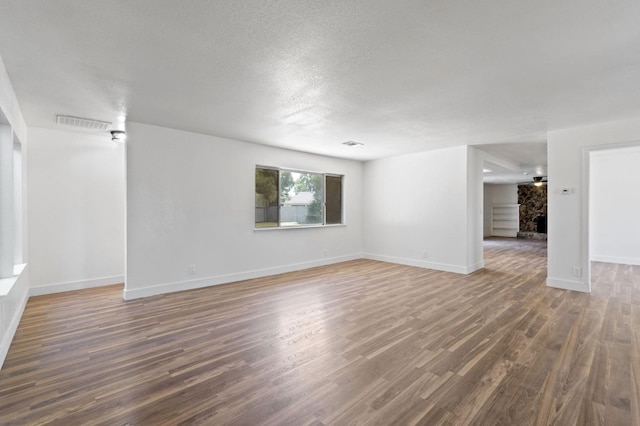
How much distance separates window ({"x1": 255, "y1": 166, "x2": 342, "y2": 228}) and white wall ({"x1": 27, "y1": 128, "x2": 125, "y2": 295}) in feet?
7.96

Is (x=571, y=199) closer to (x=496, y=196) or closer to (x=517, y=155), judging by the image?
(x=517, y=155)

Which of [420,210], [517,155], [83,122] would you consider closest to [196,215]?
[83,122]

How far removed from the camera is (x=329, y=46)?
214 cm

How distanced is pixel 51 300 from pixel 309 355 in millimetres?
4018

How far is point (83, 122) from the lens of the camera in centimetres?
402

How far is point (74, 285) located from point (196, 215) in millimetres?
2212

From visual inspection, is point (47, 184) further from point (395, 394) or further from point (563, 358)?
point (563, 358)

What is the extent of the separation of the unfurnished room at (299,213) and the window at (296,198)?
0.06 metres

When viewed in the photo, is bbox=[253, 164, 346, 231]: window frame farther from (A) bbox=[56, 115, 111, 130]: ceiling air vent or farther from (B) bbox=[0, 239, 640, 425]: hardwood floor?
(A) bbox=[56, 115, 111, 130]: ceiling air vent

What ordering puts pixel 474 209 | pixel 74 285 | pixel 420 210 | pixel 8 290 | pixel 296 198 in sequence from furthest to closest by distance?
1. pixel 420 210
2. pixel 296 198
3. pixel 474 209
4. pixel 74 285
5. pixel 8 290

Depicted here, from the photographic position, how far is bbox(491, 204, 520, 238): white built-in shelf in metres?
13.0

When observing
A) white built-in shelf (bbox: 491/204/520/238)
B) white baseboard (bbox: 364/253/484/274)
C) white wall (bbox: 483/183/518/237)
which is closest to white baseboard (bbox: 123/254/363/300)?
white baseboard (bbox: 364/253/484/274)

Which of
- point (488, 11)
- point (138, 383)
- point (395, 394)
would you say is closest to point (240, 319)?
point (138, 383)

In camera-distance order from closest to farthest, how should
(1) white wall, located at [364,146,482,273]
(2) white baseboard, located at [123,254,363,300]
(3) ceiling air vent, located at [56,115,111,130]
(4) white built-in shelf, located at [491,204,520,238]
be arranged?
(3) ceiling air vent, located at [56,115,111,130] → (2) white baseboard, located at [123,254,363,300] → (1) white wall, located at [364,146,482,273] → (4) white built-in shelf, located at [491,204,520,238]
